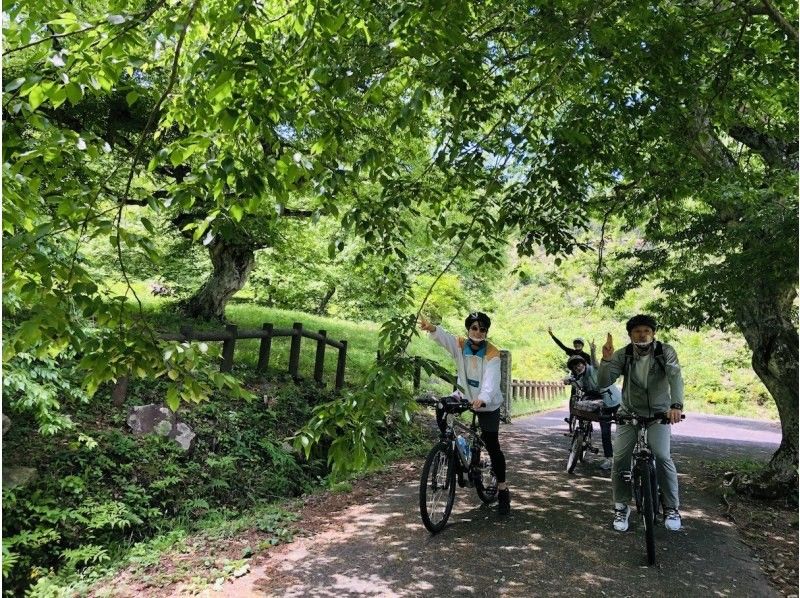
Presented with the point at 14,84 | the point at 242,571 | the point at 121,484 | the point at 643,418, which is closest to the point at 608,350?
the point at 643,418

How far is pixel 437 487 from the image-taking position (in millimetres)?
4996

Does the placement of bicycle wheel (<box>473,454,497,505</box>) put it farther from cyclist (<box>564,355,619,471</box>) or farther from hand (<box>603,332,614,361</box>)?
cyclist (<box>564,355,619,471</box>)

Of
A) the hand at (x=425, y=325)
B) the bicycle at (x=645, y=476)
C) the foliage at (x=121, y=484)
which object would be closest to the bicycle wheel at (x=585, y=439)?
the bicycle at (x=645, y=476)

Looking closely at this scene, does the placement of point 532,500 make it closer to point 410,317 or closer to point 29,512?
point 410,317

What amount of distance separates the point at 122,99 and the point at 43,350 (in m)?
8.79

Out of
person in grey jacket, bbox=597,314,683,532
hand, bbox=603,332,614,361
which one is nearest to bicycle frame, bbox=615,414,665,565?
person in grey jacket, bbox=597,314,683,532

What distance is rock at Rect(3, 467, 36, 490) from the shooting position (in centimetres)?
554

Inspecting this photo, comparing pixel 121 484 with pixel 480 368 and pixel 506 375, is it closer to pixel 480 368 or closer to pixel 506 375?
pixel 480 368

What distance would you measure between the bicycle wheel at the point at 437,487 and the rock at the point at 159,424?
12.1 feet

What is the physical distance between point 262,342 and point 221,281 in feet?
11.5

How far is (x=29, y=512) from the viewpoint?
5.50 metres

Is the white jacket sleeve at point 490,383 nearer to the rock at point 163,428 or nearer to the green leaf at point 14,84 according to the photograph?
the green leaf at point 14,84

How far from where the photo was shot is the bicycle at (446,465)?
189 inches

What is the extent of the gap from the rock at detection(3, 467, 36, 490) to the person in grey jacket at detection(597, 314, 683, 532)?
18.4ft
